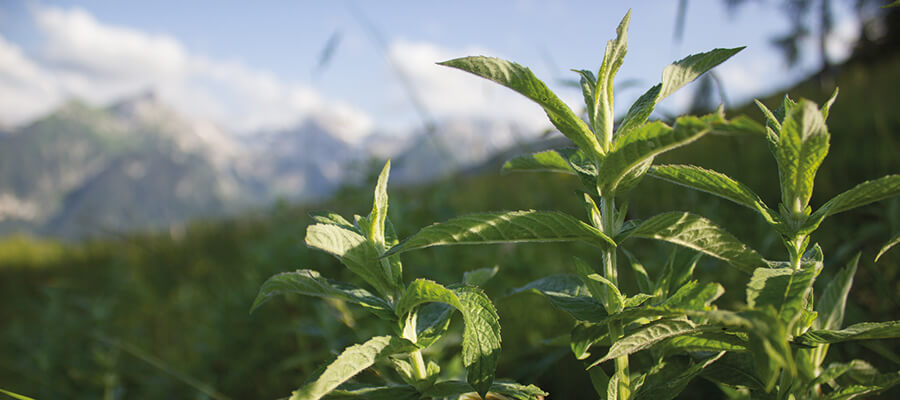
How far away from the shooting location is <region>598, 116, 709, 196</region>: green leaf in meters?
0.42

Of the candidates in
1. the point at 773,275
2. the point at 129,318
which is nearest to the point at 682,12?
the point at 773,275

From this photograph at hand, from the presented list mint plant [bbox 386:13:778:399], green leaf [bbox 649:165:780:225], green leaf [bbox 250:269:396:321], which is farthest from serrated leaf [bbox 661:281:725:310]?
green leaf [bbox 250:269:396:321]

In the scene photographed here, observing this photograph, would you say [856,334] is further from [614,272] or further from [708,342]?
[614,272]

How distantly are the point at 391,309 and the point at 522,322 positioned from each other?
1589 millimetres

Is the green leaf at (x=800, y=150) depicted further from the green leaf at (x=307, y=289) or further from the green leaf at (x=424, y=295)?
the green leaf at (x=307, y=289)

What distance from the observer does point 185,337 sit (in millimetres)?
3223

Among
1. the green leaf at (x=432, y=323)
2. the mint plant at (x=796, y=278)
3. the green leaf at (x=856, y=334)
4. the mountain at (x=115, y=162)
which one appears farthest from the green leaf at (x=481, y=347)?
the mountain at (x=115, y=162)

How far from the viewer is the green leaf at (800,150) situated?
0.46m

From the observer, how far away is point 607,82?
0.59 meters

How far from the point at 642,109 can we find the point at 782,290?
23 centimetres

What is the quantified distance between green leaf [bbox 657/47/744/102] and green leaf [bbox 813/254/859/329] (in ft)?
1.10

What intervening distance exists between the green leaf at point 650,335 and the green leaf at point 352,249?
26 centimetres

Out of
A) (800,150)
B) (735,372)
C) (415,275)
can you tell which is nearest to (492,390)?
(735,372)

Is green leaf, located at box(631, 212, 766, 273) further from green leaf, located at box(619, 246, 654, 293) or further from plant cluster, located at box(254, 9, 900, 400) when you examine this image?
green leaf, located at box(619, 246, 654, 293)
